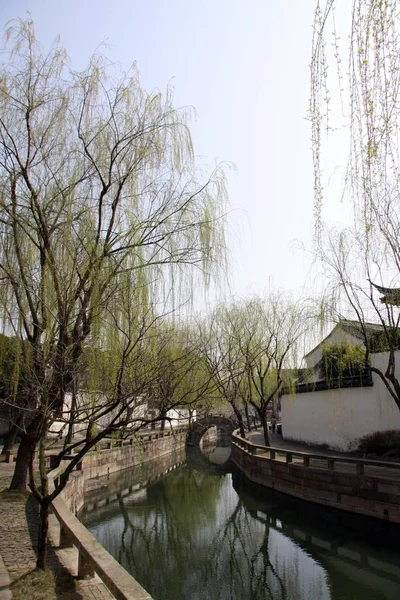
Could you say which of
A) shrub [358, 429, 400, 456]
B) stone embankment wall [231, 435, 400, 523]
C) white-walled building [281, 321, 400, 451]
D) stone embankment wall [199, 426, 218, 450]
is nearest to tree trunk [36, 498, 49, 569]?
stone embankment wall [231, 435, 400, 523]

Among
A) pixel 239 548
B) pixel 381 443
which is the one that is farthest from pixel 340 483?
pixel 381 443

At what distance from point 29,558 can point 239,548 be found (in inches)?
210

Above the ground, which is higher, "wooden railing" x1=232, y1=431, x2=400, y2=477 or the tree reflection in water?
"wooden railing" x1=232, y1=431, x2=400, y2=477

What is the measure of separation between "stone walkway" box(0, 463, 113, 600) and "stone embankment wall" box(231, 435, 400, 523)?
238 inches

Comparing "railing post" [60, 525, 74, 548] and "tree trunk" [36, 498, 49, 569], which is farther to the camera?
"railing post" [60, 525, 74, 548]

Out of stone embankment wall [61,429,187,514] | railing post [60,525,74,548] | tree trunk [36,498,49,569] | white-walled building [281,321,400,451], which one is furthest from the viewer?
white-walled building [281,321,400,451]

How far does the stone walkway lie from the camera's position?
4109 mm

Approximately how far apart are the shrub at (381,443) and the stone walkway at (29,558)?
9349mm

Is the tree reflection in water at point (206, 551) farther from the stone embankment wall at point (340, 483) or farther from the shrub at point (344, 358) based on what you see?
the shrub at point (344, 358)

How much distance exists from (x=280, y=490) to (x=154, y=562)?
18.5 ft

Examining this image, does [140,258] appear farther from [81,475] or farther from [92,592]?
[81,475]

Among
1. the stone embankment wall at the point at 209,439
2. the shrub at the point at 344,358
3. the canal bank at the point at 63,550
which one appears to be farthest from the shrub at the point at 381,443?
the stone embankment wall at the point at 209,439

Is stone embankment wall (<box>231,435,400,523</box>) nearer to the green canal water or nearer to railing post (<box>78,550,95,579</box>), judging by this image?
the green canal water

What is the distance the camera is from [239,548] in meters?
9.20
